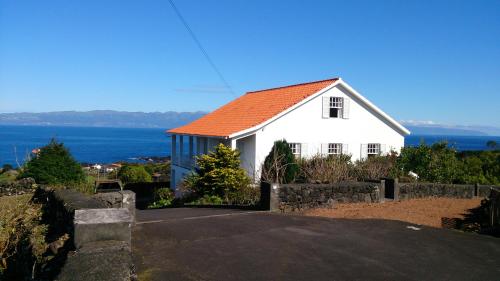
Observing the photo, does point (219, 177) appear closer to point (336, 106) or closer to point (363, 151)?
point (336, 106)

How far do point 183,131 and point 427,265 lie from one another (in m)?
25.1

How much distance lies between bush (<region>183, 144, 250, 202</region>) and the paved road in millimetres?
6940

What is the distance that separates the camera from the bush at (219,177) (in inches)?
763

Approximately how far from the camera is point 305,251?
8859 millimetres

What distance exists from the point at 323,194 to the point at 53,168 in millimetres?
10729

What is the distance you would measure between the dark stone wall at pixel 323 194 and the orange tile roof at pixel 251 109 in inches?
397

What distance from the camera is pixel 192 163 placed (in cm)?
2991

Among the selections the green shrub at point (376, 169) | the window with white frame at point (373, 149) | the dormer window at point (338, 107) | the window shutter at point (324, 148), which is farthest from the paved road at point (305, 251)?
the window with white frame at point (373, 149)

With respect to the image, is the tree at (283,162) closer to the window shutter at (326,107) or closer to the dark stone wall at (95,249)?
the window shutter at (326,107)

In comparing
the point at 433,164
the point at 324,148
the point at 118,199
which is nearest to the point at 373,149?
the point at 324,148

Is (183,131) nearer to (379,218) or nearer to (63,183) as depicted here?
(63,183)

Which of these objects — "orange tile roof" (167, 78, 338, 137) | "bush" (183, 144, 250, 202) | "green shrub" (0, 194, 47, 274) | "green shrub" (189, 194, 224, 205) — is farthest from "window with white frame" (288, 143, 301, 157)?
"green shrub" (0, 194, 47, 274)

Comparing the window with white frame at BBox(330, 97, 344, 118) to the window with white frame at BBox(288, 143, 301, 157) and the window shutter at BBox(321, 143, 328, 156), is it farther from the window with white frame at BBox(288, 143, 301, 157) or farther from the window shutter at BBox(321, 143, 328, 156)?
the window with white frame at BBox(288, 143, 301, 157)

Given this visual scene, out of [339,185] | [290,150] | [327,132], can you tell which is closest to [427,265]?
[339,185]
